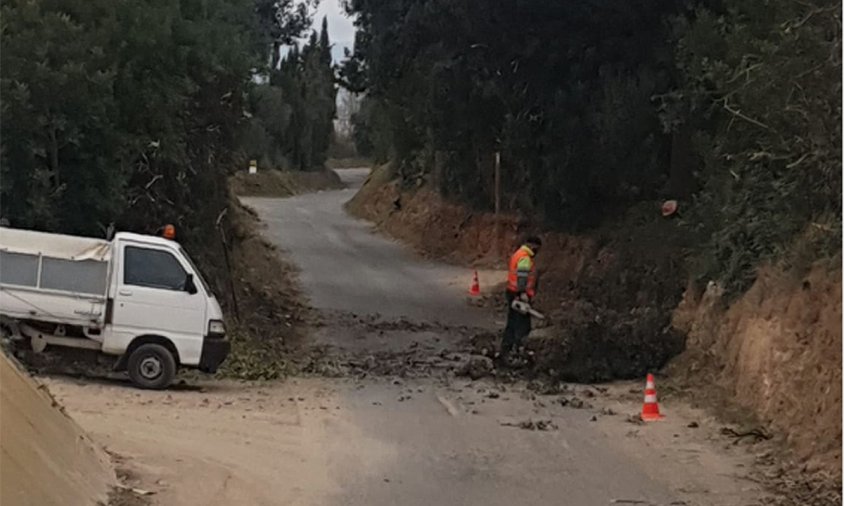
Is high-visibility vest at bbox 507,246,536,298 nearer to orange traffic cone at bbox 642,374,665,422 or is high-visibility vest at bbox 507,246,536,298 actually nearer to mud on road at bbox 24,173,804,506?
mud on road at bbox 24,173,804,506

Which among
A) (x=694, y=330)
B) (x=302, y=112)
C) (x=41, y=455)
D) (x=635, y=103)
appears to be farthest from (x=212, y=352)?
(x=302, y=112)

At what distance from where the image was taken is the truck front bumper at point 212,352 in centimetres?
1576

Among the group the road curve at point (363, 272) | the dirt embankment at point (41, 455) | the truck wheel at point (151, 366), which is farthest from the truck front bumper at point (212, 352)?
the road curve at point (363, 272)

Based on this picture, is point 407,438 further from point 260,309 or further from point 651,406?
point 260,309

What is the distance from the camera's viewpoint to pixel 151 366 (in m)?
15.7

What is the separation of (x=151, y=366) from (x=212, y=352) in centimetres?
79

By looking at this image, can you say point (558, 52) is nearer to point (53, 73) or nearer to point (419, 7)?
point (419, 7)

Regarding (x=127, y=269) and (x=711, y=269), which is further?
(x=711, y=269)

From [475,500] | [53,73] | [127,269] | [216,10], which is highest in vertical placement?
[216,10]

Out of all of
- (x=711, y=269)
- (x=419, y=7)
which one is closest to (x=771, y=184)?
(x=711, y=269)

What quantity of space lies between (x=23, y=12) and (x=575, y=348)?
9.24 m

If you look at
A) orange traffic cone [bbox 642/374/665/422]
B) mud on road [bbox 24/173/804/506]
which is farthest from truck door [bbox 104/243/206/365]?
orange traffic cone [bbox 642/374/665/422]

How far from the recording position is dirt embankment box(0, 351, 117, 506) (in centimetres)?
721

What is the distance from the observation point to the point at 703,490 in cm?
1063
